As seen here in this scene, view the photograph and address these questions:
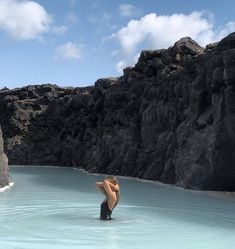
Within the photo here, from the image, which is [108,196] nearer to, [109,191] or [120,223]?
[109,191]

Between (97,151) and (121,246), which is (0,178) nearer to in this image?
(121,246)

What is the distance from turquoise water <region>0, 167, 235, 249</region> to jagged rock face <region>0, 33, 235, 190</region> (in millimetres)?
5315

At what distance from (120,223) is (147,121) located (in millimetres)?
31754

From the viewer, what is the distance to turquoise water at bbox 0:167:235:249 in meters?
13.8

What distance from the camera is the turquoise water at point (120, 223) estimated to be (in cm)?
1376

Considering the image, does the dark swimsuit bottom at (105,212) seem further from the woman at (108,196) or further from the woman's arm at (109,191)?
the woman's arm at (109,191)

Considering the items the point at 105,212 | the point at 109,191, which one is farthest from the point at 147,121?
the point at 109,191

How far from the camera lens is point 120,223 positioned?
17438 millimetres

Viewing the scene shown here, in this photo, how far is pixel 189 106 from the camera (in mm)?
39188

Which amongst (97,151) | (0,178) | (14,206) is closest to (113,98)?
(97,151)

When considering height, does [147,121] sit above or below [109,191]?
above

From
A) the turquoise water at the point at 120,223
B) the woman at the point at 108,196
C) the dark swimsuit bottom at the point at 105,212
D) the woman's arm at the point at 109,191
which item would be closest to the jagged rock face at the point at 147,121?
the turquoise water at the point at 120,223

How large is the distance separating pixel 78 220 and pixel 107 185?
6.04 ft

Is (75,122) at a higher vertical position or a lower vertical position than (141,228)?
higher
